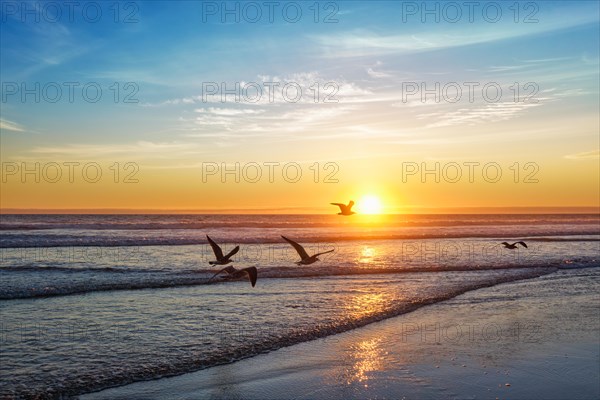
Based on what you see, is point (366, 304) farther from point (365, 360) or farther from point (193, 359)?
point (193, 359)

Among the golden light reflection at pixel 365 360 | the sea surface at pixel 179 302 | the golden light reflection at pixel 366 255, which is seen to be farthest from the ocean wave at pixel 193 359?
the golden light reflection at pixel 366 255

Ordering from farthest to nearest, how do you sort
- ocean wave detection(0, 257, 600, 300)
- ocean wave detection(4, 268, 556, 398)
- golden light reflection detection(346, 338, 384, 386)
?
ocean wave detection(0, 257, 600, 300) < golden light reflection detection(346, 338, 384, 386) < ocean wave detection(4, 268, 556, 398)

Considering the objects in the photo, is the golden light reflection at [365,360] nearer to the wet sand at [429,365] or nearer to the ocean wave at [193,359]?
the wet sand at [429,365]

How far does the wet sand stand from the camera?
793cm

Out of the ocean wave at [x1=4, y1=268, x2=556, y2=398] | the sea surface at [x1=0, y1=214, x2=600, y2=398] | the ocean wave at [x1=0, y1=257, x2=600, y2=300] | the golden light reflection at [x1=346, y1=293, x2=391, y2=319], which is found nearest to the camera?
the ocean wave at [x1=4, y1=268, x2=556, y2=398]

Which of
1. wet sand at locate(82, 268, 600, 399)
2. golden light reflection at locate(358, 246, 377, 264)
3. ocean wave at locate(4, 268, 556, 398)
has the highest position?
golden light reflection at locate(358, 246, 377, 264)

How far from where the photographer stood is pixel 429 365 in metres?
9.15

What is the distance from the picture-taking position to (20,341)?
33.0 ft

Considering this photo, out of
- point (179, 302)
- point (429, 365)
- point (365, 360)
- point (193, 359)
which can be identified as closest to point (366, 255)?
point (179, 302)

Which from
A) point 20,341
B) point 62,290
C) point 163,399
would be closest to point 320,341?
point 163,399

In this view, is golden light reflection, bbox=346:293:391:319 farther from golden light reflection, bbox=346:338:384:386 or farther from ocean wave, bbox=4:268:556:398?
golden light reflection, bbox=346:338:384:386

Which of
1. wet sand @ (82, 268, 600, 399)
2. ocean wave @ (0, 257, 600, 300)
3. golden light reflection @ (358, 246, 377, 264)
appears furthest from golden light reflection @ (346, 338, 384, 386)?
golden light reflection @ (358, 246, 377, 264)

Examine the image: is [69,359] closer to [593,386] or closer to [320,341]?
[320,341]

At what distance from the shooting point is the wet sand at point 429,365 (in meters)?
7.93
